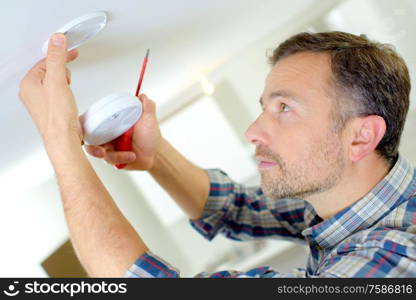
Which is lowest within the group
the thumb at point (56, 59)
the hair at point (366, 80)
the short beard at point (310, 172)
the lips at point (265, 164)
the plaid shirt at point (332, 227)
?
the plaid shirt at point (332, 227)

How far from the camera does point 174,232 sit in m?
1.81

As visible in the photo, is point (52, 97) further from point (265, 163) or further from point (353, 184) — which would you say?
point (353, 184)

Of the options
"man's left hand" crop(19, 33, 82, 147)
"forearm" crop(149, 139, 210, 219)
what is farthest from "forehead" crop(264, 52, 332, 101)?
"man's left hand" crop(19, 33, 82, 147)

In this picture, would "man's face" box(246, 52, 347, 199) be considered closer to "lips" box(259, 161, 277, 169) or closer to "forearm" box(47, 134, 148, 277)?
"lips" box(259, 161, 277, 169)

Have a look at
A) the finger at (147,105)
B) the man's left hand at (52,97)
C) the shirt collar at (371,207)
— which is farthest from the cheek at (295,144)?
the man's left hand at (52,97)

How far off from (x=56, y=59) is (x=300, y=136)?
0.50 meters

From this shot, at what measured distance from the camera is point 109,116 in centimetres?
88

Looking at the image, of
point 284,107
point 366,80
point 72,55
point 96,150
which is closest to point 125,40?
point 72,55

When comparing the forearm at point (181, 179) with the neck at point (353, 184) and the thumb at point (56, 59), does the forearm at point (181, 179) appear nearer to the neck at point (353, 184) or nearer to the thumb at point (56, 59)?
the neck at point (353, 184)

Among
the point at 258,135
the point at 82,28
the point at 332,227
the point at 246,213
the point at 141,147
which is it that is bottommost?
the point at 332,227

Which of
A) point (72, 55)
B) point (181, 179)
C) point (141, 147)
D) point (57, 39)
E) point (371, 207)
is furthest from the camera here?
point (181, 179)

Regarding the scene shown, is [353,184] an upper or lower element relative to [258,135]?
lower

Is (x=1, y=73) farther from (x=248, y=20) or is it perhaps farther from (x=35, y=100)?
(x=248, y=20)

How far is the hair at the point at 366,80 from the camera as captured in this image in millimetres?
1011
